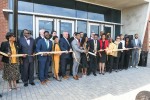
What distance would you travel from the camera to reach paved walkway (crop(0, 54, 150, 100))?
594cm

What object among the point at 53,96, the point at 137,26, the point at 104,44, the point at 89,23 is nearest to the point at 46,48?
the point at 53,96

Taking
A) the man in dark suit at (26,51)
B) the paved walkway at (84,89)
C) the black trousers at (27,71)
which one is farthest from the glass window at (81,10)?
the black trousers at (27,71)

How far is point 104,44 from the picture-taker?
9.58 meters

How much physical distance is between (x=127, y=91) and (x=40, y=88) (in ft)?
9.59

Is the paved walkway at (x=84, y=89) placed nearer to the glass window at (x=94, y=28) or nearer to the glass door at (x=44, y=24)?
the glass door at (x=44, y=24)

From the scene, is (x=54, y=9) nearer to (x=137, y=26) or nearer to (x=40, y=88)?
(x=40, y=88)

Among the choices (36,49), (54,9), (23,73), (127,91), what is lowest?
(127,91)

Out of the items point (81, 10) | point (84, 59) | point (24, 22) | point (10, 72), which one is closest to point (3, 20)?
point (24, 22)

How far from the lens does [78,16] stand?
11719 millimetres

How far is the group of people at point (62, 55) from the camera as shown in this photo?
6504 mm

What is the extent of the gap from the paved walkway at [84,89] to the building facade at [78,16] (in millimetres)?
3106

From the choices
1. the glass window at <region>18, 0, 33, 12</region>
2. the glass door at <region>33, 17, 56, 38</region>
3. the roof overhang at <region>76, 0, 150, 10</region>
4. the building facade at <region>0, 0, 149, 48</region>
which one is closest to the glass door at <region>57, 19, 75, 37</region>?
the building facade at <region>0, 0, 149, 48</region>

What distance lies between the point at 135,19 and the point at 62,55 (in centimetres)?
747

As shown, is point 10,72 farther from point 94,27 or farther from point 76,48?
point 94,27
